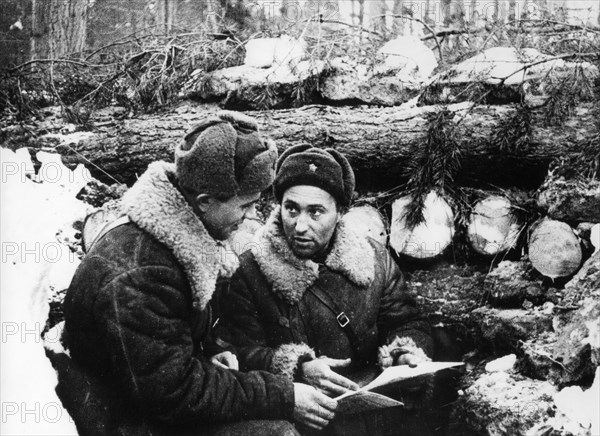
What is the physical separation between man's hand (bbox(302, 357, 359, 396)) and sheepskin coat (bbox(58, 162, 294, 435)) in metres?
0.29

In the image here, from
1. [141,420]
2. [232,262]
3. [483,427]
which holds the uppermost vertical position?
[232,262]

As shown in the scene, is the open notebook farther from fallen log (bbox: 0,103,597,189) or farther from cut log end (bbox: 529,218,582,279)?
fallen log (bbox: 0,103,597,189)

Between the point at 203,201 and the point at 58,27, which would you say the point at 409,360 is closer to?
the point at 203,201

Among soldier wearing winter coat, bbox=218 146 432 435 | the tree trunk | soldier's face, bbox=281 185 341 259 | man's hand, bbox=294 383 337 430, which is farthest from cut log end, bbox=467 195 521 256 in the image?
the tree trunk

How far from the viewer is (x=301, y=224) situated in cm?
276

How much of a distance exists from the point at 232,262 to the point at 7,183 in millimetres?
1164

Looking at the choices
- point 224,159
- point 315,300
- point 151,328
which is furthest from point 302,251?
point 151,328

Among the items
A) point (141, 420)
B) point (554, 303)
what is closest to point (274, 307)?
point (141, 420)

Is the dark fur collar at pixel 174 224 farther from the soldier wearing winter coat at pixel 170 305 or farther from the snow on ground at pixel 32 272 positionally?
the snow on ground at pixel 32 272

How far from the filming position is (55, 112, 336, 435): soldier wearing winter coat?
7.41 feet

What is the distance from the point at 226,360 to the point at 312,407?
366mm

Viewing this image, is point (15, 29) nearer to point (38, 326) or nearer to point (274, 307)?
point (38, 326)

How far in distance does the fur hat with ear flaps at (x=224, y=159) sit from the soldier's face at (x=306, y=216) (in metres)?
0.35

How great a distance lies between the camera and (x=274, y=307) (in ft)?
9.17
